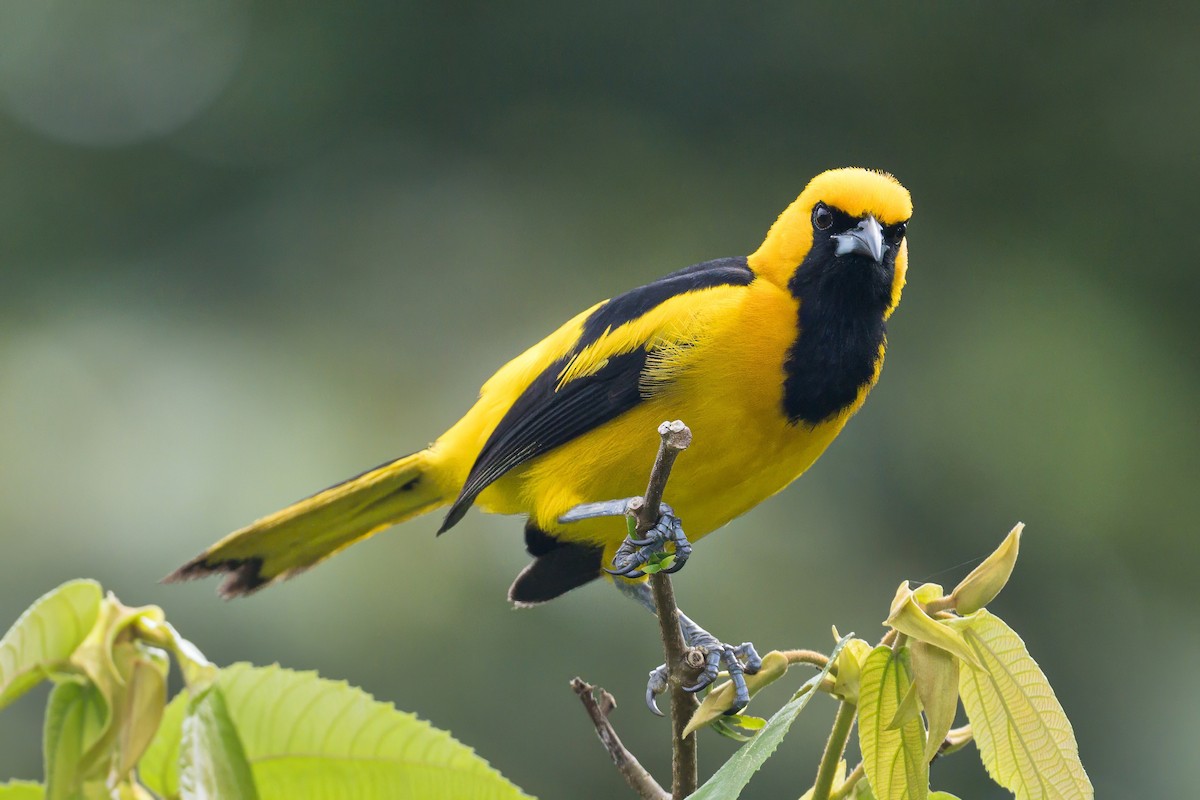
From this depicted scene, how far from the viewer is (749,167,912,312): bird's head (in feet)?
11.1

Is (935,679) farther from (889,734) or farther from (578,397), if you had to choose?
(578,397)

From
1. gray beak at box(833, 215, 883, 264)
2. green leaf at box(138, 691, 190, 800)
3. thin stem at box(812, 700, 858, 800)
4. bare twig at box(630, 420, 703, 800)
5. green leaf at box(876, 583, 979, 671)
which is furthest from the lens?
gray beak at box(833, 215, 883, 264)

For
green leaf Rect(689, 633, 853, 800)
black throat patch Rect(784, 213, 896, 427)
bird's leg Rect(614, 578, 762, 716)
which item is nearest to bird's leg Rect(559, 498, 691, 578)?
bird's leg Rect(614, 578, 762, 716)

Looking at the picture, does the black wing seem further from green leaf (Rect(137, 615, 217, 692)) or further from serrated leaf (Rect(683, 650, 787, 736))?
green leaf (Rect(137, 615, 217, 692))

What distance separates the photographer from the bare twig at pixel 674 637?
2.09m

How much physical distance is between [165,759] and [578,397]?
2.11 meters

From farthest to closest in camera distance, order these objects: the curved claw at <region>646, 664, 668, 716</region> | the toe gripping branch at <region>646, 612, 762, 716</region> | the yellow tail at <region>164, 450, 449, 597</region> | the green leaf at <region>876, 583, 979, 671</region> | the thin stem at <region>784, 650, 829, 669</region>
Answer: the yellow tail at <region>164, 450, 449, 597</region> → the curved claw at <region>646, 664, 668, 716</region> → the toe gripping branch at <region>646, 612, 762, 716</region> → the thin stem at <region>784, 650, 829, 669</region> → the green leaf at <region>876, 583, 979, 671</region>

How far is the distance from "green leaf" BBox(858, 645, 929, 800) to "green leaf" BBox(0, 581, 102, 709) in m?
0.81

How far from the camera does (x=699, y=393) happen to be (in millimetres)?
3199

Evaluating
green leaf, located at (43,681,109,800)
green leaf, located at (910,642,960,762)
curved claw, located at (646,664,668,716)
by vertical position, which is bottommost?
curved claw, located at (646,664,668,716)

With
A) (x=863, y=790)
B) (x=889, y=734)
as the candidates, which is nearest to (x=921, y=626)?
(x=889, y=734)

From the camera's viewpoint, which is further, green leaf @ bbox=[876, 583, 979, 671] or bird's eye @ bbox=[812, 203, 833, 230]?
bird's eye @ bbox=[812, 203, 833, 230]

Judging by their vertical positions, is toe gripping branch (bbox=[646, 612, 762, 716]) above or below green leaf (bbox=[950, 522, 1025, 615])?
below

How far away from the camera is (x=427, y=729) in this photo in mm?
1383
